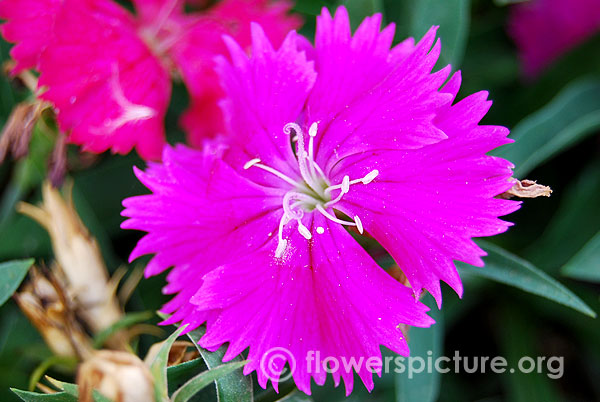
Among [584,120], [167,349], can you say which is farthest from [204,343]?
[584,120]

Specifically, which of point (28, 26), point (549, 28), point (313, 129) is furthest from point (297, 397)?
point (549, 28)

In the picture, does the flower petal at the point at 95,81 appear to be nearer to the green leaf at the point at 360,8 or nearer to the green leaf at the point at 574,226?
the green leaf at the point at 360,8

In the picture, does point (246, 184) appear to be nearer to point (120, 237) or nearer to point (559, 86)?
point (120, 237)

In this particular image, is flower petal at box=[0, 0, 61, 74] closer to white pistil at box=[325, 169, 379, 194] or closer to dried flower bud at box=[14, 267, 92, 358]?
dried flower bud at box=[14, 267, 92, 358]

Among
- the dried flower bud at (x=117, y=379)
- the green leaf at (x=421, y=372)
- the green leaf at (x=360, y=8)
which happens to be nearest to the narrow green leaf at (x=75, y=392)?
the dried flower bud at (x=117, y=379)

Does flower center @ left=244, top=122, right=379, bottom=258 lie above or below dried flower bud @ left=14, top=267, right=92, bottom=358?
above

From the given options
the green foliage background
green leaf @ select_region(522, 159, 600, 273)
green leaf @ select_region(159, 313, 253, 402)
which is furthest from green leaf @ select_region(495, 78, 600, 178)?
green leaf @ select_region(159, 313, 253, 402)

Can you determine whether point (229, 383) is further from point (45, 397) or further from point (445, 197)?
point (445, 197)
